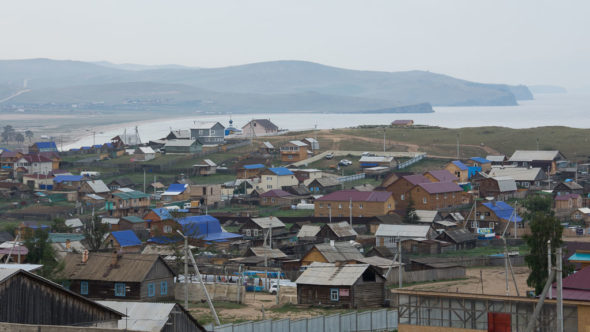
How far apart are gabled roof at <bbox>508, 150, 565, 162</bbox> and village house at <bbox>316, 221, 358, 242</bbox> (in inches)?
1411

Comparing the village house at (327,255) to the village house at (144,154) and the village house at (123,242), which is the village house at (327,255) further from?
the village house at (144,154)

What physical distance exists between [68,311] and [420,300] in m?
9.46

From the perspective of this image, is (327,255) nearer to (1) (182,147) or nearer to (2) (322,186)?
(2) (322,186)

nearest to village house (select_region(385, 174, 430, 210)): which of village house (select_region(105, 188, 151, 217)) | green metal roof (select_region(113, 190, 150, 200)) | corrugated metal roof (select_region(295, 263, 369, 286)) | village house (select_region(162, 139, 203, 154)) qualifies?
village house (select_region(105, 188, 151, 217))

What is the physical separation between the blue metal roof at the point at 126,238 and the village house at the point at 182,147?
4523 cm

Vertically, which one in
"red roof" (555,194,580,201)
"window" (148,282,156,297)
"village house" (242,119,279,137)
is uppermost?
"village house" (242,119,279,137)

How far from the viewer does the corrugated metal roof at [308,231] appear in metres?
50.7

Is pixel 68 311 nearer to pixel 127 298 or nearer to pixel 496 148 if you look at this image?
pixel 127 298

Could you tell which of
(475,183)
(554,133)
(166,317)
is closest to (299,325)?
(166,317)

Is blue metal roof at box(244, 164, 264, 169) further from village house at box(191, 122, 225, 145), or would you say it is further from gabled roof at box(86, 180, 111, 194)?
village house at box(191, 122, 225, 145)

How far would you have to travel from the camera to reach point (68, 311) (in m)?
18.0

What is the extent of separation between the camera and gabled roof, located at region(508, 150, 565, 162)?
270 ft

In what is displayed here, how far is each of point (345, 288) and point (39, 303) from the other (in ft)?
53.9

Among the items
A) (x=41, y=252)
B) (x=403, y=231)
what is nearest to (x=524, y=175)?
(x=403, y=231)
